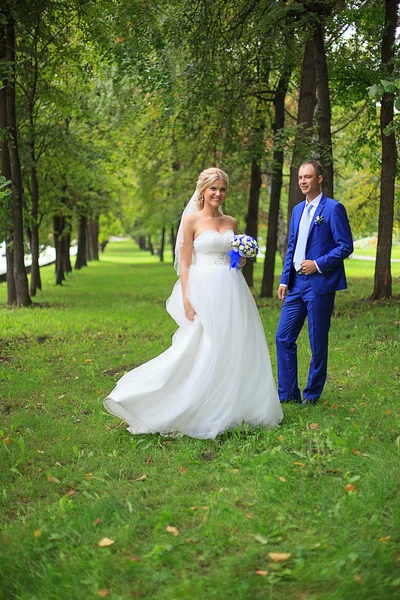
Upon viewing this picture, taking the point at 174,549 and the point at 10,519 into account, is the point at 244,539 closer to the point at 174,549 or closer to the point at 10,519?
the point at 174,549

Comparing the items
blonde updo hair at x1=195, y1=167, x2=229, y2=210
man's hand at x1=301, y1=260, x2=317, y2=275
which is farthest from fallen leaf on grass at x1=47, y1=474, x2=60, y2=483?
man's hand at x1=301, y1=260, x2=317, y2=275

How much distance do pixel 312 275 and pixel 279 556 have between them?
11.3ft

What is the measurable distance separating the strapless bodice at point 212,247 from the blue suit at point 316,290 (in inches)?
35.0

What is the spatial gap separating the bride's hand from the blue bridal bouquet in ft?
1.80

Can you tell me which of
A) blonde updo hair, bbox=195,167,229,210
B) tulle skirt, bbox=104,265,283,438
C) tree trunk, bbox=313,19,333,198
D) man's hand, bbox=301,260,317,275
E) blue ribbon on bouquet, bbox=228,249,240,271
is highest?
tree trunk, bbox=313,19,333,198

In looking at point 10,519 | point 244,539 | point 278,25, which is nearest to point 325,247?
point 244,539

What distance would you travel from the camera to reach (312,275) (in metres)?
6.64

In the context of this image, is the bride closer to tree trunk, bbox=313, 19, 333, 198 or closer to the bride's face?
the bride's face

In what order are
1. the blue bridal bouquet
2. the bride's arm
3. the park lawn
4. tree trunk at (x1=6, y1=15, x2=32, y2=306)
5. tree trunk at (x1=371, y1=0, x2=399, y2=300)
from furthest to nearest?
1. tree trunk at (x1=6, y1=15, x2=32, y2=306)
2. tree trunk at (x1=371, y1=0, x2=399, y2=300)
3. the bride's arm
4. the blue bridal bouquet
5. the park lawn

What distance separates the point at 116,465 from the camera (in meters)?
5.40

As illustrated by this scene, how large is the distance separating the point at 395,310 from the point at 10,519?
34.1 ft

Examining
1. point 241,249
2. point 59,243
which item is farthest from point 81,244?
point 241,249

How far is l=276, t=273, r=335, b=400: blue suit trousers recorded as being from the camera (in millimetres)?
6652

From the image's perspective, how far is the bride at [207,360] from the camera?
594 cm
